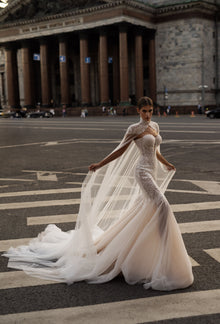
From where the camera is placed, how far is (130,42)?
234ft

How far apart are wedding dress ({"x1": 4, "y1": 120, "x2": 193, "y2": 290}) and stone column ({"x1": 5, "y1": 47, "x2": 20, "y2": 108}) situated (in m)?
76.8

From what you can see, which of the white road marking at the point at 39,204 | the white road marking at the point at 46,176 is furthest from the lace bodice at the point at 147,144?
the white road marking at the point at 46,176

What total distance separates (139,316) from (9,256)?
2.34m

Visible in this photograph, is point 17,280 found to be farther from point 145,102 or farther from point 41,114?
point 41,114

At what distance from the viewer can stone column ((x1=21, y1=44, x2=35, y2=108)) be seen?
2977 inches

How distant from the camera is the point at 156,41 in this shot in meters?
66.2

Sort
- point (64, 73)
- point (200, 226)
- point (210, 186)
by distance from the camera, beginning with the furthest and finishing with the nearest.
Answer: point (64, 73), point (210, 186), point (200, 226)

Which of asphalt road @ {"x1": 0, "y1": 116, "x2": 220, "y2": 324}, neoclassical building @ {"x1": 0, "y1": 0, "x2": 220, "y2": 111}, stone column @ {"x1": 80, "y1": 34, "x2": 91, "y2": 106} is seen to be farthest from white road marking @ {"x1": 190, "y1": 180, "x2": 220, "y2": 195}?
stone column @ {"x1": 80, "y1": 34, "x2": 91, "y2": 106}

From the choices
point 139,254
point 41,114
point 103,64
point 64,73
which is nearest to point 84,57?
point 103,64

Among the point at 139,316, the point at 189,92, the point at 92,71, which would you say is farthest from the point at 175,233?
the point at 92,71

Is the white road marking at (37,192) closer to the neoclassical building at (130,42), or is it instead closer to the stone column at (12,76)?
the neoclassical building at (130,42)

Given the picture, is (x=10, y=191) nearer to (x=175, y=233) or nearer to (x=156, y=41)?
(x=175, y=233)

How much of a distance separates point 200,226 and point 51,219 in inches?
98.9

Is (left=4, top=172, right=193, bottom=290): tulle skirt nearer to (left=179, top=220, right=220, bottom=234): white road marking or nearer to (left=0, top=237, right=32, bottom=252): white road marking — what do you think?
(left=0, top=237, right=32, bottom=252): white road marking
